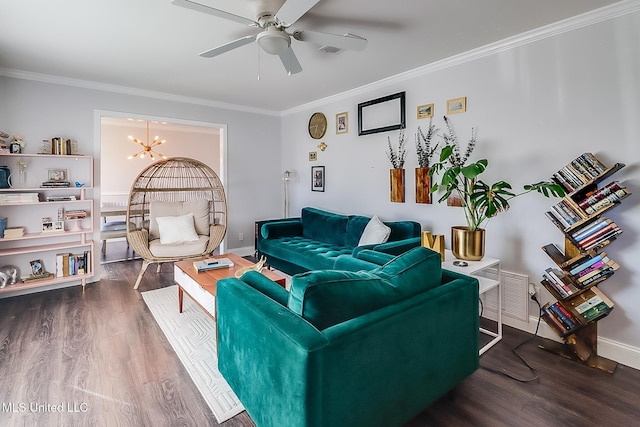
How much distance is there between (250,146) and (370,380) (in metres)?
4.56

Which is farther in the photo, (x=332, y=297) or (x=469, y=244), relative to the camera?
(x=469, y=244)

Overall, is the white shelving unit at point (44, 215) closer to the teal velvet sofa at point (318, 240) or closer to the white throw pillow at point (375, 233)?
the teal velvet sofa at point (318, 240)

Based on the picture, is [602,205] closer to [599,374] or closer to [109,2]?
[599,374]

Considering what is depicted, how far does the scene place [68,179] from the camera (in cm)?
383

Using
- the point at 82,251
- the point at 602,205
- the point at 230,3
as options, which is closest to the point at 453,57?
the point at 602,205

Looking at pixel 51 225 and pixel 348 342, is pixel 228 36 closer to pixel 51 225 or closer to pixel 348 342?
pixel 348 342

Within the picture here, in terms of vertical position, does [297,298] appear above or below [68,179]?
below

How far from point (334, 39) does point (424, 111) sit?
1.58m

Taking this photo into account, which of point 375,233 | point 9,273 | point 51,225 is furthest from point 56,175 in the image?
point 375,233

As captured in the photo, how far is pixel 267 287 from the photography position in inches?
67.2

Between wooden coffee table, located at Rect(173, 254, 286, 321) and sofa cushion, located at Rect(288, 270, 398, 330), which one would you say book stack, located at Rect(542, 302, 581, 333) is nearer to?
sofa cushion, located at Rect(288, 270, 398, 330)

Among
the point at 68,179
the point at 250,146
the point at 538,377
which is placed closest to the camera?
the point at 538,377

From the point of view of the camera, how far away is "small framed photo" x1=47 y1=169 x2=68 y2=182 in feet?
12.2

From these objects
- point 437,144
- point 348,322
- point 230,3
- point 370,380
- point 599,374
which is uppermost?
point 230,3
